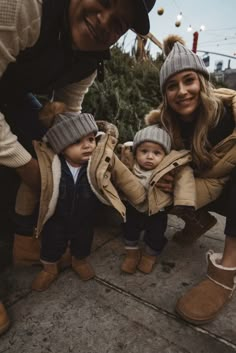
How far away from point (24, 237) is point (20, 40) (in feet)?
4.32

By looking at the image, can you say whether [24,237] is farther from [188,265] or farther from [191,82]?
[191,82]

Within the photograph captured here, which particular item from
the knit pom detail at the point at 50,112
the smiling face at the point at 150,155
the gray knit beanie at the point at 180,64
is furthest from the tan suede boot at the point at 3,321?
the gray knit beanie at the point at 180,64

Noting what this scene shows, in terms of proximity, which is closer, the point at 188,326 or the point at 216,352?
the point at 216,352

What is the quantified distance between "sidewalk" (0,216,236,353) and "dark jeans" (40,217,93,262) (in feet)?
0.65

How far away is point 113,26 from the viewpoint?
160 centimetres

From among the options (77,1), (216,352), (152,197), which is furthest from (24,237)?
(77,1)

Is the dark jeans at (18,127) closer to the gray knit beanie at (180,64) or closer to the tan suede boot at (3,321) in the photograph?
the tan suede boot at (3,321)

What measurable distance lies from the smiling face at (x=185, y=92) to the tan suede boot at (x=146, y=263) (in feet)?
3.53

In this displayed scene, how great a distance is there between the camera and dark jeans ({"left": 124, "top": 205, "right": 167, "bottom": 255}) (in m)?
2.16

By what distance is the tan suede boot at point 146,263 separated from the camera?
2129 mm

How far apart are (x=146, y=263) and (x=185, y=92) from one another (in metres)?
1.25

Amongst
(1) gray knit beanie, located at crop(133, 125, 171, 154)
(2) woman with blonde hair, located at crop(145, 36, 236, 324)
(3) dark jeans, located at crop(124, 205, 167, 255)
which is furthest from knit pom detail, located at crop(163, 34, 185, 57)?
(3) dark jeans, located at crop(124, 205, 167, 255)

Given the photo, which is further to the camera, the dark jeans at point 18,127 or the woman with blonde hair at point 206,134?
the dark jeans at point 18,127

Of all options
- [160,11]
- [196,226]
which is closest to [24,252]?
[196,226]
